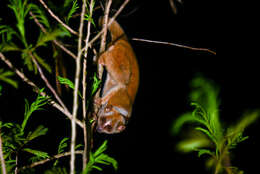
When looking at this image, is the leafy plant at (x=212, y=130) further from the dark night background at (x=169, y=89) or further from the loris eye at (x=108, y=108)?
the dark night background at (x=169, y=89)

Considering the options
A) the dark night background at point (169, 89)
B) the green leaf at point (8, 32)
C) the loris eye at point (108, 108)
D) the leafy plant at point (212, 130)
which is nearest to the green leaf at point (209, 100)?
the leafy plant at point (212, 130)

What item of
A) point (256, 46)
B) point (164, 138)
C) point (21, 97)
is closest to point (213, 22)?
point (256, 46)

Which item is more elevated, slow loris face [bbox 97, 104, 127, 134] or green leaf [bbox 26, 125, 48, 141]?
slow loris face [bbox 97, 104, 127, 134]

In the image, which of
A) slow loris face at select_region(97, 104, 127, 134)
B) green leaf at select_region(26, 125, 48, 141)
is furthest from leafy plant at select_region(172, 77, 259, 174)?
green leaf at select_region(26, 125, 48, 141)

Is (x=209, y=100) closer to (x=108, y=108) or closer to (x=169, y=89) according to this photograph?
(x=108, y=108)

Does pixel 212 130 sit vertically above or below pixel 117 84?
below

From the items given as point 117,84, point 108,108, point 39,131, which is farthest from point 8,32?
point 117,84

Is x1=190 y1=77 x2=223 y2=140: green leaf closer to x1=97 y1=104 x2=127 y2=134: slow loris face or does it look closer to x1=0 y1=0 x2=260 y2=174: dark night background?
x1=97 y1=104 x2=127 y2=134: slow loris face

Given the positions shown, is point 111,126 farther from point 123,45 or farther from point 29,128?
point 29,128

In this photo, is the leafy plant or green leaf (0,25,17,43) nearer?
green leaf (0,25,17,43)
